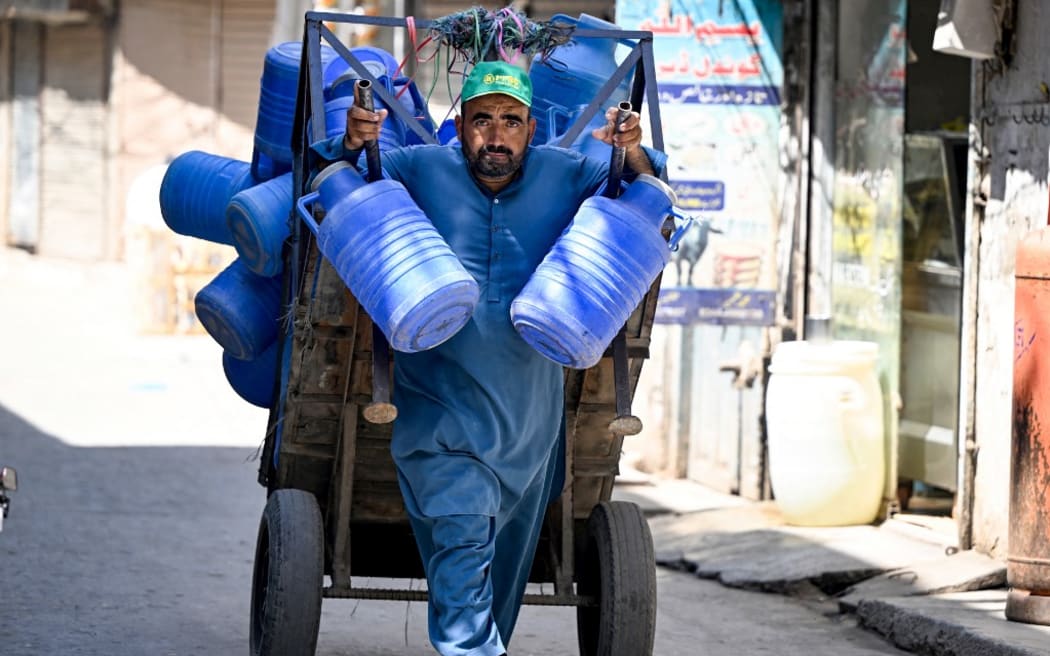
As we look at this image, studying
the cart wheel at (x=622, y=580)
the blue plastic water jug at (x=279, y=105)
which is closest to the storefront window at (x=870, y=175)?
the blue plastic water jug at (x=279, y=105)

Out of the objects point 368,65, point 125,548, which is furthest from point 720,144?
point 368,65

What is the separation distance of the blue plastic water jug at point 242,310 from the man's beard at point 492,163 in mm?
1078

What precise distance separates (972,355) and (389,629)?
2.62 m

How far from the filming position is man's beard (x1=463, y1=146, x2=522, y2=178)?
15.5ft

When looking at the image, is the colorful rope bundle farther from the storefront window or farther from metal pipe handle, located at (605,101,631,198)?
the storefront window

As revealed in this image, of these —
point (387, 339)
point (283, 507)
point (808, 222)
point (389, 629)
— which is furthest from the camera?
point (808, 222)

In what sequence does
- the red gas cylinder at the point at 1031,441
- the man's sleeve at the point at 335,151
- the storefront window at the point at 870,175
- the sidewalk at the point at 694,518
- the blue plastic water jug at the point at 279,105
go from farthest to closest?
1. the storefront window at the point at 870,175
2. the sidewalk at the point at 694,518
3. the red gas cylinder at the point at 1031,441
4. the blue plastic water jug at the point at 279,105
5. the man's sleeve at the point at 335,151

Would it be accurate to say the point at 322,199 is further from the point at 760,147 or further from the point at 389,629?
the point at 760,147

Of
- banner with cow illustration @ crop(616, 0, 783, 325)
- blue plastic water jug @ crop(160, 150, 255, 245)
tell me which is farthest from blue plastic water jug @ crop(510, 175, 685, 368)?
banner with cow illustration @ crop(616, 0, 783, 325)

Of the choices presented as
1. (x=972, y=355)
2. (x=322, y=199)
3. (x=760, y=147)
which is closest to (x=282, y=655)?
(x=322, y=199)

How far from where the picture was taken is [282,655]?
4707 millimetres

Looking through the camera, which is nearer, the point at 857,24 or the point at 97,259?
the point at 857,24

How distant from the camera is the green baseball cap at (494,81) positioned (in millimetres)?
4668

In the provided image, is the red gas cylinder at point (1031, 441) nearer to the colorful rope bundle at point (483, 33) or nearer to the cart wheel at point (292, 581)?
the colorful rope bundle at point (483, 33)
